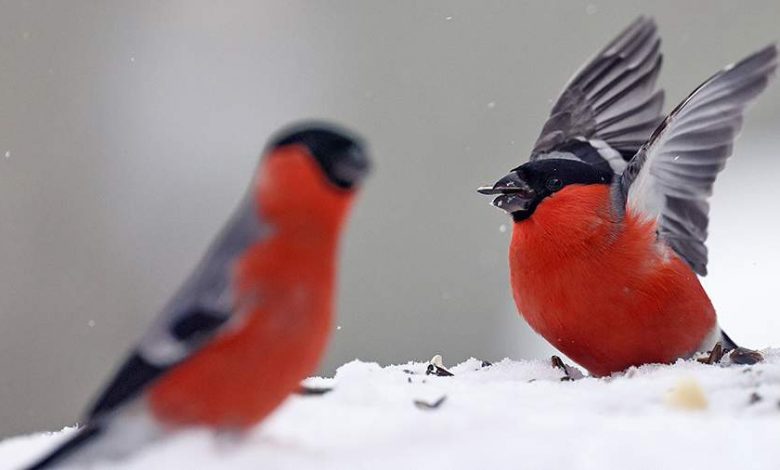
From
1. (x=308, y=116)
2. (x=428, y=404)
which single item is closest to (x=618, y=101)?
(x=428, y=404)

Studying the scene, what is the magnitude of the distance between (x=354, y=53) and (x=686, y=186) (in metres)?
3.82

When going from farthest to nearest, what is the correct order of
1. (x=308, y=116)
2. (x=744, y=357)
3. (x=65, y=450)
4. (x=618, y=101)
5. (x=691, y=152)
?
(x=308, y=116)
(x=618, y=101)
(x=691, y=152)
(x=744, y=357)
(x=65, y=450)

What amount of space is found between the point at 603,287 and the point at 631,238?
0.42 ft

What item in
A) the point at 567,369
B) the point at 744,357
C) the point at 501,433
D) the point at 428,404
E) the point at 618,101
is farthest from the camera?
the point at 618,101

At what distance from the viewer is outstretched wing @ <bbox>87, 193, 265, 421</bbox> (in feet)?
3.38

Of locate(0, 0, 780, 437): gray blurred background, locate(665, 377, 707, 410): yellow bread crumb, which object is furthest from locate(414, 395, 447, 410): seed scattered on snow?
locate(0, 0, 780, 437): gray blurred background

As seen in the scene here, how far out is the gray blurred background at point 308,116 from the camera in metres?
4.51

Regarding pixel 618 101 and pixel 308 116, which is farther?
pixel 308 116

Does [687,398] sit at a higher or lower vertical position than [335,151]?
lower

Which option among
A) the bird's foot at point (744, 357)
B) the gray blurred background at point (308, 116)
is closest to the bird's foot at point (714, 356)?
the bird's foot at point (744, 357)

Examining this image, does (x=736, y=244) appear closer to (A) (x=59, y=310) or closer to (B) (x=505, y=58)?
(B) (x=505, y=58)

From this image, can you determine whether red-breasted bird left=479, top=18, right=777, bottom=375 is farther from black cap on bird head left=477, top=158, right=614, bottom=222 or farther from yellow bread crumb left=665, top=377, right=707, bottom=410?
yellow bread crumb left=665, top=377, right=707, bottom=410

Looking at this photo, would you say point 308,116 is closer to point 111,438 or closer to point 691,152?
point 691,152

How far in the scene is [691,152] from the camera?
2.22 metres
